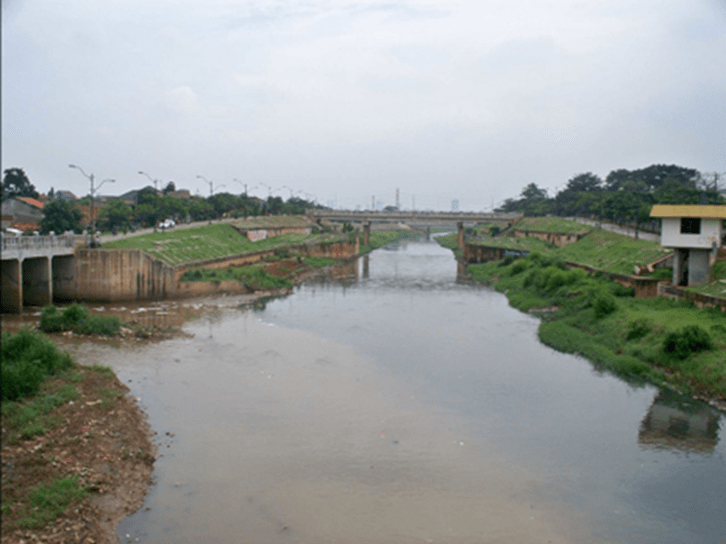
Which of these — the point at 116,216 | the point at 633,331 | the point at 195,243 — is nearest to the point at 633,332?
the point at 633,331

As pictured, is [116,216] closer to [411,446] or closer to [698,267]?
[698,267]

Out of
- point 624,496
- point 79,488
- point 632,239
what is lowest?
point 624,496

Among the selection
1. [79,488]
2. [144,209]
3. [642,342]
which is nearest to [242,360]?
[79,488]

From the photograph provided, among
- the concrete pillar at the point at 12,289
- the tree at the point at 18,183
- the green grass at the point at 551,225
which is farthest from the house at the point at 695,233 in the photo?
the tree at the point at 18,183

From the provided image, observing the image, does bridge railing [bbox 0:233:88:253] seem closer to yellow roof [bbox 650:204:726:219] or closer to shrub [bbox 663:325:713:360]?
shrub [bbox 663:325:713:360]

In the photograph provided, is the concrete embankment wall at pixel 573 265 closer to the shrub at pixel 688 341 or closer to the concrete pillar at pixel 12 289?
the shrub at pixel 688 341

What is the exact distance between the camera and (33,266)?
1630 inches

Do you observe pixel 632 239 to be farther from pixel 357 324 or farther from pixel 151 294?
pixel 151 294

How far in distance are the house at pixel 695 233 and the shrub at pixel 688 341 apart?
1116 centimetres

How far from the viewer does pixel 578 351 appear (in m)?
32.4

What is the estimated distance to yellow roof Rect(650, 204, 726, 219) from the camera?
3522cm

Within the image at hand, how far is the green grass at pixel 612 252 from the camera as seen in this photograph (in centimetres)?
4812

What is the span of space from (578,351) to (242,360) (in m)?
17.4

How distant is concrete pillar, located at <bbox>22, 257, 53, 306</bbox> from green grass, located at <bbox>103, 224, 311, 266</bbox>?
25.3ft
